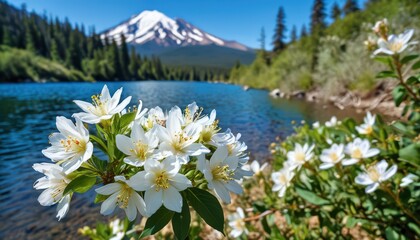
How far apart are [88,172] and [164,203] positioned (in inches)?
11.2

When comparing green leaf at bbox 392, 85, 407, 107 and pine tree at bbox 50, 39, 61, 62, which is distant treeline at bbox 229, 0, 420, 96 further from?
pine tree at bbox 50, 39, 61, 62

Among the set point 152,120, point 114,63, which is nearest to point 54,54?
point 114,63

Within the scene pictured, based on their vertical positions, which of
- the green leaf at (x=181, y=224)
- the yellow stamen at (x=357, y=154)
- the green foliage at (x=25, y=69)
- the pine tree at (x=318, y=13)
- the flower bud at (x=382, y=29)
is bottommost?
the green foliage at (x=25, y=69)

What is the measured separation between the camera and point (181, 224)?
2.70 ft

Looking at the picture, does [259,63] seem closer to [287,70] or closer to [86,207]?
[287,70]

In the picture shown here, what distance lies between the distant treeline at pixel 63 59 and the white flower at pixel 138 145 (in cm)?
6025

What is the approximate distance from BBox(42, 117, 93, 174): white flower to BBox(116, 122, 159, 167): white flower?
15 centimetres

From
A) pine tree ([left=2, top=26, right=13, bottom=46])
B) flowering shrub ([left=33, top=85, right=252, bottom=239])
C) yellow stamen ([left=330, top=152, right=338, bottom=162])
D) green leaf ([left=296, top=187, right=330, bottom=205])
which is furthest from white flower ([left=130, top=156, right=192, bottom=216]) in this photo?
pine tree ([left=2, top=26, right=13, bottom=46])

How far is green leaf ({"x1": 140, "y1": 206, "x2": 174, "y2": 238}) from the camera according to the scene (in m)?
0.80

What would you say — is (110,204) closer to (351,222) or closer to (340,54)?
(351,222)

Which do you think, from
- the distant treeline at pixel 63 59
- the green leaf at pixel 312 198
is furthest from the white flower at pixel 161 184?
the distant treeline at pixel 63 59

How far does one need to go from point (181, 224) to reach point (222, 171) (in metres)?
0.21

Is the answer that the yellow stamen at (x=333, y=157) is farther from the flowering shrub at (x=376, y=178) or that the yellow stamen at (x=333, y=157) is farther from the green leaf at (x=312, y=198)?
the green leaf at (x=312, y=198)

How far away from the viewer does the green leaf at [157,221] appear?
2.64 feet
